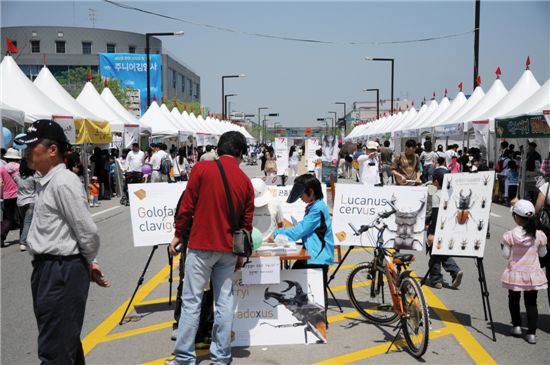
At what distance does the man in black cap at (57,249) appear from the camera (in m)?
3.67

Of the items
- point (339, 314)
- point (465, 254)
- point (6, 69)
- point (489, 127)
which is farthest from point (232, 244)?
point (489, 127)

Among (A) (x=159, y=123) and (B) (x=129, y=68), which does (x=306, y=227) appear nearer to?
(A) (x=159, y=123)

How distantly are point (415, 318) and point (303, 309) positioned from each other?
3.68 ft

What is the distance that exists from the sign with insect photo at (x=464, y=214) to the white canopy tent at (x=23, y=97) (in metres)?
12.4

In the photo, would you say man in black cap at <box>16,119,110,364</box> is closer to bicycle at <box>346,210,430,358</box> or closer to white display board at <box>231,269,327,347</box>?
white display board at <box>231,269,327,347</box>

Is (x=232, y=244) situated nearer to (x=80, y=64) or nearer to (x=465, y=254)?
(x=465, y=254)

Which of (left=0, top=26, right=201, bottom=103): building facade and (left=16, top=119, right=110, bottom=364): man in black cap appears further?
(left=0, top=26, right=201, bottom=103): building facade

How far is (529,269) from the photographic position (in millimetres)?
5715

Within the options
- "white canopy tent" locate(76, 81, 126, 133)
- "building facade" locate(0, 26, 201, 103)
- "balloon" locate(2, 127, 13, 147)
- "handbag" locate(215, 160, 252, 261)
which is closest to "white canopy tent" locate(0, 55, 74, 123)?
"balloon" locate(2, 127, 13, 147)

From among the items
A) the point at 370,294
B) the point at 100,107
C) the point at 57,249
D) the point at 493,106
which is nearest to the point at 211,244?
the point at 57,249

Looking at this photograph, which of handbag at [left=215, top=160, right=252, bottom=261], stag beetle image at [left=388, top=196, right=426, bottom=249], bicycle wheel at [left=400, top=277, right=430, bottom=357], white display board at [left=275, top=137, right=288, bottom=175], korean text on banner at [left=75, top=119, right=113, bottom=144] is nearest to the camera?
handbag at [left=215, top=160, right=252, bottom=261]

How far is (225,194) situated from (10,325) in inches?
128

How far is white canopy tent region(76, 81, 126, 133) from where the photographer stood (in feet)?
74.7

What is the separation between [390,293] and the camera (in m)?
6.09
